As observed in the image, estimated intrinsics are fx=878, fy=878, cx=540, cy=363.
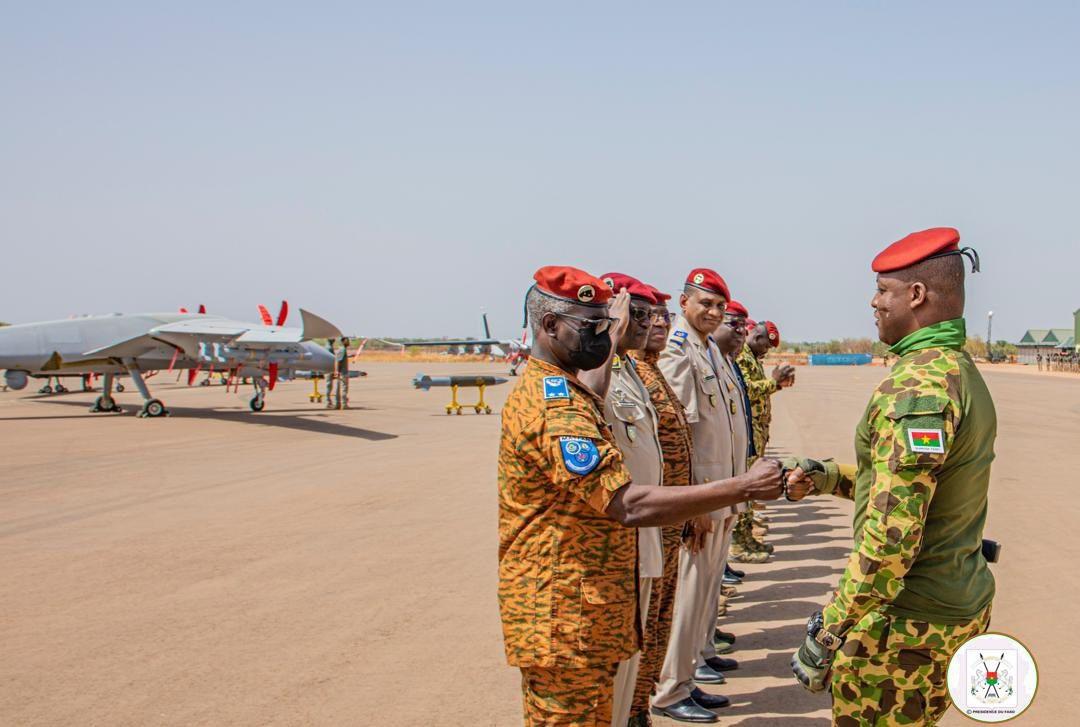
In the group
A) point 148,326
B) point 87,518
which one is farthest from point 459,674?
point 148,326

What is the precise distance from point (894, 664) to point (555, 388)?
131cm

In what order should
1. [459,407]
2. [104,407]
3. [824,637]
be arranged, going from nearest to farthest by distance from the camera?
[824,637]
[104,407]
[459,407]

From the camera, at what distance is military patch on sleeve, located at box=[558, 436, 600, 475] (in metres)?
2.61

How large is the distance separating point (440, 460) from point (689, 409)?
→ 1010cm

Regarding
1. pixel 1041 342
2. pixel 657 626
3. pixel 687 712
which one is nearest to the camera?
pixel 657 626

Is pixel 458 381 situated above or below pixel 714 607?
above

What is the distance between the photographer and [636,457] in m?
3.78

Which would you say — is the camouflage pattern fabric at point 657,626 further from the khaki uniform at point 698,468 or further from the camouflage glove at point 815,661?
the camouflage glove at point 815,661

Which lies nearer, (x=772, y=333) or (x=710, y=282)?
(x=710, y=282)

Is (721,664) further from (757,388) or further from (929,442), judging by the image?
(757,388)

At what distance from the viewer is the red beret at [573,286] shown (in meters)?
2.97

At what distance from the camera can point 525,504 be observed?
9.27 feet

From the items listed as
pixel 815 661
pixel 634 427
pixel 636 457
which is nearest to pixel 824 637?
pixel 815 661

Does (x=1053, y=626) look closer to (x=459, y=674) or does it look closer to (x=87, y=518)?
(x=459, y=674)
